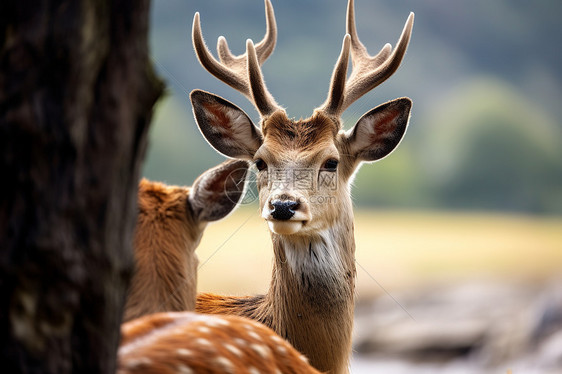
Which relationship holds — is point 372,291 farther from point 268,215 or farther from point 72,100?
point 72,100

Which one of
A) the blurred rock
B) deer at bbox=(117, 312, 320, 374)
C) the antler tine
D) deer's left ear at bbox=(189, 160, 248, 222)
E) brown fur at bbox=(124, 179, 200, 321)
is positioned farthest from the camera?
the blurred rock

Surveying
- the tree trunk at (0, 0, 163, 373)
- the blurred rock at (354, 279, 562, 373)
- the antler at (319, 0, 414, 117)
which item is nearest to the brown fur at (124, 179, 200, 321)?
the antler at (319, 0, 414, 117)

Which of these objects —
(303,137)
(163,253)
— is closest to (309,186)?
(303,137)

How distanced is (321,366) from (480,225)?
35.3 meters

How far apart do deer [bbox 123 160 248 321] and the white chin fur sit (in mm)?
279

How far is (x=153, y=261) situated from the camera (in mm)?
3811

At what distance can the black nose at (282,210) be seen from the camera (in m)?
4.33

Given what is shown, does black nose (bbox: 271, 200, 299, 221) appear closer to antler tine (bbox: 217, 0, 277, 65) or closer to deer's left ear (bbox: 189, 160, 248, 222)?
deer's left ear (bbox: 189, 160, 248, 222)

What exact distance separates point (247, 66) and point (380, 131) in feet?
3.35

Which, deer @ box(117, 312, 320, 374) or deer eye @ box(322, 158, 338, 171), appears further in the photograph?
deer eye @ box(322, 158, 338, 171)

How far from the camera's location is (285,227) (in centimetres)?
437

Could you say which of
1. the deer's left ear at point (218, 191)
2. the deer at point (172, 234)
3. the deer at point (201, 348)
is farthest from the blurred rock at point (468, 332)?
the deer at point (201, 348)

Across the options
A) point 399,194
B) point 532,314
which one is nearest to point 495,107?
point 399,194

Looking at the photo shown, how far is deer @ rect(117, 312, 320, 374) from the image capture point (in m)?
2.51
